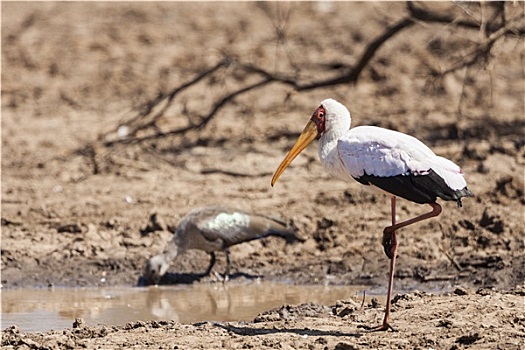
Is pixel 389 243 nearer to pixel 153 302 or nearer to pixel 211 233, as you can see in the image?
pixel 153 302

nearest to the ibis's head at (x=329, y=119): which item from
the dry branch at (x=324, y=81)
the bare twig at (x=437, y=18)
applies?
the dry branch at (x=324, y=81)

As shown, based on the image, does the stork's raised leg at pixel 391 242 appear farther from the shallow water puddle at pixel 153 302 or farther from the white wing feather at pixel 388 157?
the shallow water puddle at pixel 153 302

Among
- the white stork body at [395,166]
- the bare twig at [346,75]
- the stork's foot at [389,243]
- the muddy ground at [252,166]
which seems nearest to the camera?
the white stork body at [395,166]

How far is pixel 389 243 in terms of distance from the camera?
22.6ft

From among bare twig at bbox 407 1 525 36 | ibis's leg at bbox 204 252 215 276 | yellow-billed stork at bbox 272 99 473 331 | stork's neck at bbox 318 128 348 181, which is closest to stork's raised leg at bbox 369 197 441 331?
yellow-billed stork at bbox 272 99 473 331

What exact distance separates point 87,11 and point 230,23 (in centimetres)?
225

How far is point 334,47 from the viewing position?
676 inches

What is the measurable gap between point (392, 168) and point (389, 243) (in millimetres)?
506

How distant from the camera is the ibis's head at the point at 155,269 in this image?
9.12m

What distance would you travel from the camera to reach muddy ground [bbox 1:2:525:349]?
704cm

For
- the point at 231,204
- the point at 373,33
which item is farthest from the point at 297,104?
the point at 231,204

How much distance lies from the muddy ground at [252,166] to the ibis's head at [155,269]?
0.85 feet

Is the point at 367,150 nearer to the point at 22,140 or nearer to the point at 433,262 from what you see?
the point at 433,262

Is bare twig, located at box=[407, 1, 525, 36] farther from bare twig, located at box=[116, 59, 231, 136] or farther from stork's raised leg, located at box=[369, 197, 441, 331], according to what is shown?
stork's raised leg, located at box=[369, 197, 441, 331]
